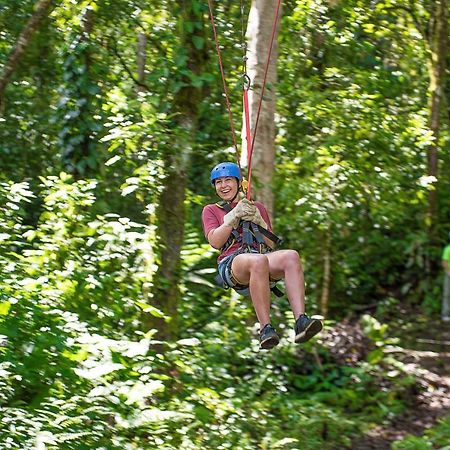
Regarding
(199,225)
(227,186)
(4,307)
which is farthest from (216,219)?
(199,225)

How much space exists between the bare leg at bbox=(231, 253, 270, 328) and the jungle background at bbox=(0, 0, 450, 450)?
159 centimetres

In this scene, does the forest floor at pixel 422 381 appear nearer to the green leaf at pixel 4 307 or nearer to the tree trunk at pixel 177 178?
the tree trunk at pixel 177 178

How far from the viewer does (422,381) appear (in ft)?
38.8

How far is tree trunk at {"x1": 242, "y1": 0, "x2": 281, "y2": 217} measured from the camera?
8.37 m

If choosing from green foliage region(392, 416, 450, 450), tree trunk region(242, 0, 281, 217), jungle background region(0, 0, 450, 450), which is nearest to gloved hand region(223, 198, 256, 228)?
jungle background region(0, 0, 450, 450)

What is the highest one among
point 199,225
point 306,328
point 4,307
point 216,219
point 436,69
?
point 436,69

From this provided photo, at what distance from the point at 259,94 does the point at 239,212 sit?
318 centimetres

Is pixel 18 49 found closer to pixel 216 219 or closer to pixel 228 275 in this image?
pixel 216 219

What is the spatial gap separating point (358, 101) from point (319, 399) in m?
3.56

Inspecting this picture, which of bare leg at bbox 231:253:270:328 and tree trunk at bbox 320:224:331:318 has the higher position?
bare leg at bbox 231:253:270:328

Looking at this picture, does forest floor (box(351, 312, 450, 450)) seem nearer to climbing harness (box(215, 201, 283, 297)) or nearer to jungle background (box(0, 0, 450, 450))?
jungle background (box(0, 0, 450, 450))

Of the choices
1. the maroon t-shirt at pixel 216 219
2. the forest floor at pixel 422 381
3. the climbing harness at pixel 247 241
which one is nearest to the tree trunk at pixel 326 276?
the forest floor at pixel 422 381

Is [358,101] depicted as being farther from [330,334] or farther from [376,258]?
[376,258]

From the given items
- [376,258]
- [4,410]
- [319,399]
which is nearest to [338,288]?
[376,258]
